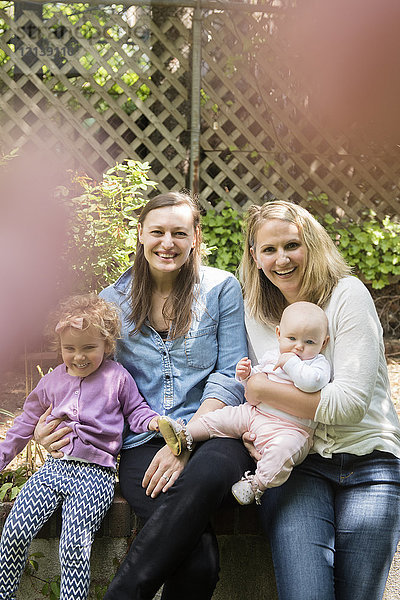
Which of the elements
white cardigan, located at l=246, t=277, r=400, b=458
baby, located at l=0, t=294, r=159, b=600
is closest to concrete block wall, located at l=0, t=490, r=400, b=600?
baby, located at l=0, t=294, r=159, b=600

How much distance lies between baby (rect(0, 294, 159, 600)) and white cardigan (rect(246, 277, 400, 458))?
549 millimetres

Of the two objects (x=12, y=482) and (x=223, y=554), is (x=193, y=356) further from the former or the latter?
(x=12, y=482)

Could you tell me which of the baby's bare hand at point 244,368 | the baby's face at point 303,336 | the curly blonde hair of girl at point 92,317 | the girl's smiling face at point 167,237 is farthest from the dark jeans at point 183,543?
the girl's smiling face at point 167,237

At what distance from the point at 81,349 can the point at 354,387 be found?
855mm

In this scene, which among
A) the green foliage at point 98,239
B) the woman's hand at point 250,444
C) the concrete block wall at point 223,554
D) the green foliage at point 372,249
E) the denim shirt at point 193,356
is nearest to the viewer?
the woman's hand at point 250,444

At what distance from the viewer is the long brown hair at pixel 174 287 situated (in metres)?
2.14

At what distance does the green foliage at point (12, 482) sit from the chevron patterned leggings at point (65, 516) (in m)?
0.18

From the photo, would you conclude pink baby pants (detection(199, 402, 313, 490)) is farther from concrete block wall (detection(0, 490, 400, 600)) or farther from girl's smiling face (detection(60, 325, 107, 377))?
girl's smiling face (detection(60, 325, 107, 377))

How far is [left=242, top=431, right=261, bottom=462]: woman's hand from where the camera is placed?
1.84 m

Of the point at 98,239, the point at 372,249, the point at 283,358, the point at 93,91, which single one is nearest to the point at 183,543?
the point at 283,358

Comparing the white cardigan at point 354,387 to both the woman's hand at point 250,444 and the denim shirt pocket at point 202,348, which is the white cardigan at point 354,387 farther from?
the denim shirt pocket at point 202,348

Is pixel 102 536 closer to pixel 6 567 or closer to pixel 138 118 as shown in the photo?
pixel 6 567

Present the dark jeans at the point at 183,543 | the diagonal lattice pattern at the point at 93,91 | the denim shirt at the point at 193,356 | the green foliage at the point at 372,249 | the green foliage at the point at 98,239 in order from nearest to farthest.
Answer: the dark jeans at the point at 183,543, the denim shirt at the point at 193,356, the green foliage at the point at 98,239, the diagonal lattice pattern at the point at 93,91, the green foliage at the point at 372,249

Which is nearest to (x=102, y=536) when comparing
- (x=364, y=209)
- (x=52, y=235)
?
(x=52, y=235)
